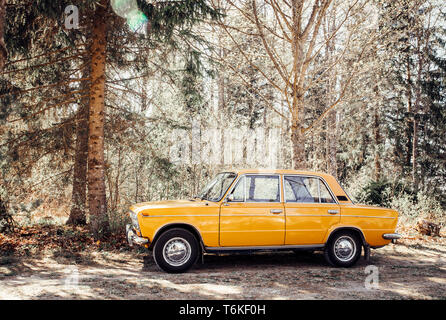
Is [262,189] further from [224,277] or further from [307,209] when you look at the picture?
[224,277]

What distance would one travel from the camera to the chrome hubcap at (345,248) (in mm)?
7254

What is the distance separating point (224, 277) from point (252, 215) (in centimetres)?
124

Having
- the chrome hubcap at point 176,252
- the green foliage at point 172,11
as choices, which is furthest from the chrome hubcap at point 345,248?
the green foliage at point 172,11

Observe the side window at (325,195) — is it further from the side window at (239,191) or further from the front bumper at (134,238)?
the front bumper at (134,238)

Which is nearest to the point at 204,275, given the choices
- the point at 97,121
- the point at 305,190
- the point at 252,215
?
the point at 252,215

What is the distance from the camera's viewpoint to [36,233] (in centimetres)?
982

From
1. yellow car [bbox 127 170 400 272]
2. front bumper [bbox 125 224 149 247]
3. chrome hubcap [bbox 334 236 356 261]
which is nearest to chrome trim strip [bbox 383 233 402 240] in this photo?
yellow car [bbox 127 170 400 272]

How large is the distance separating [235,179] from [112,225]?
169 inches

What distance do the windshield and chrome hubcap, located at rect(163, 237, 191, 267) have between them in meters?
1.06

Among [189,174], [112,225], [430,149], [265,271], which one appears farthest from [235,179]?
[430,149]

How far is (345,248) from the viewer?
23.9 feet

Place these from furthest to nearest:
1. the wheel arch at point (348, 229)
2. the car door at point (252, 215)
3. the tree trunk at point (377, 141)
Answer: the tree trunk at point (377, 141) < the wheel arch at point (348, 229) < the car door at point (252, 215)

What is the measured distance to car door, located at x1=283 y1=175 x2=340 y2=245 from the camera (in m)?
7.00

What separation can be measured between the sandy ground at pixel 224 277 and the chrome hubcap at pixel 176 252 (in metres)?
0.27
